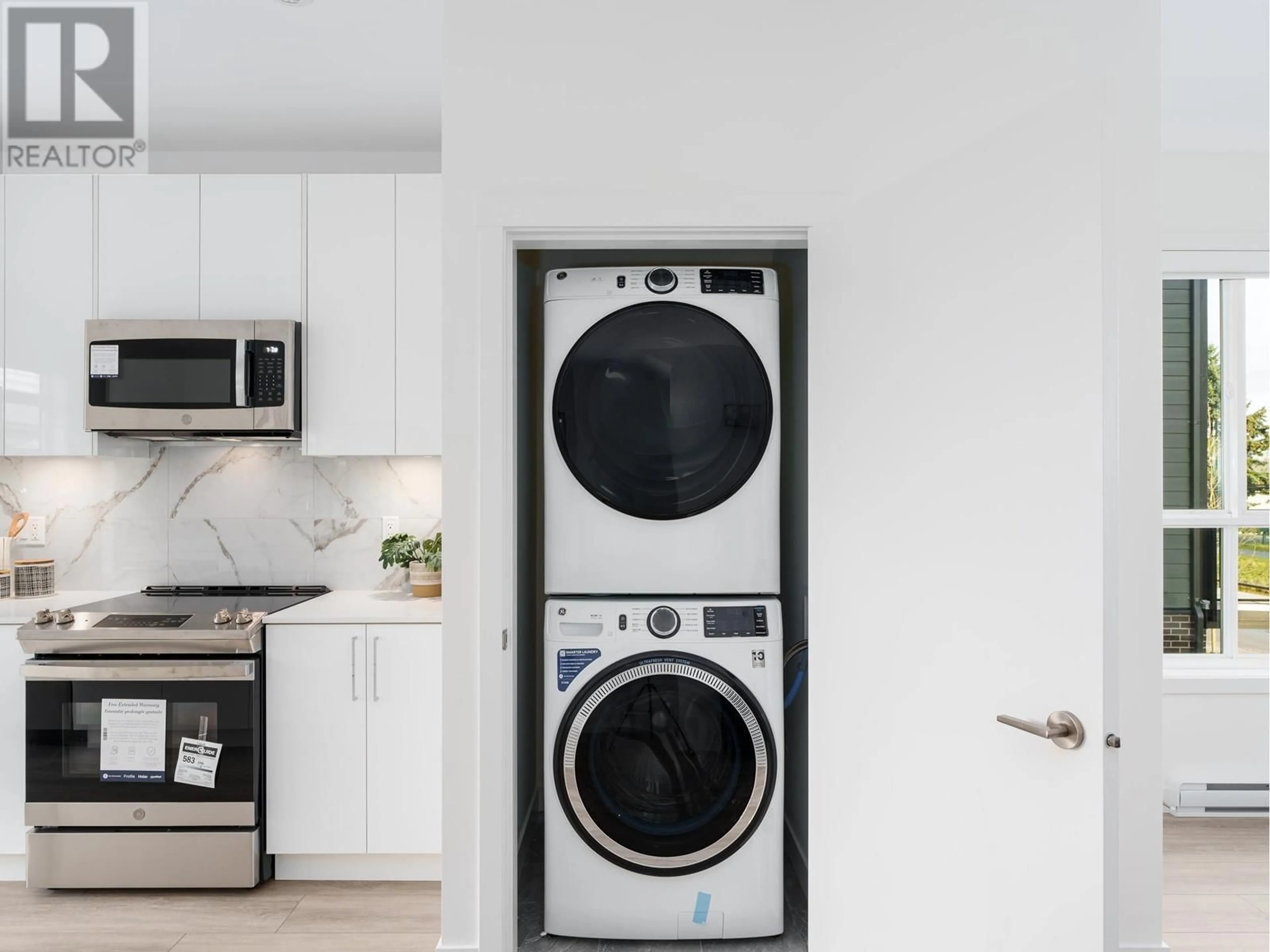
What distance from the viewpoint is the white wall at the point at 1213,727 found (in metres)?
3.06

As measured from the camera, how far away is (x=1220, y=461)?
3193mm

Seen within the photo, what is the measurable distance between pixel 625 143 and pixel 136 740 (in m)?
2.35

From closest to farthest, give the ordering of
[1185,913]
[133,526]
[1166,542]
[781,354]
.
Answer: [1185,913] < [781,354] < [133,526] < [1166,542]

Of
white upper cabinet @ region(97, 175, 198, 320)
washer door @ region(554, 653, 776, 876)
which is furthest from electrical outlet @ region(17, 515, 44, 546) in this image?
washer door @ region(554, 653, 776, 876)

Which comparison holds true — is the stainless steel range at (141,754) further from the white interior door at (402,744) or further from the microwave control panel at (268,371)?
the microwave control panel at (268,371)

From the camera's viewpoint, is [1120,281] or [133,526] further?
[133,526]

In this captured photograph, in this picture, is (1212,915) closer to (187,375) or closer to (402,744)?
(402,744)

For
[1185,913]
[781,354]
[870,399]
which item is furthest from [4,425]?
[1185,913]

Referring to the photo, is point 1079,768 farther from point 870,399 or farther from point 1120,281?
point 1120,281

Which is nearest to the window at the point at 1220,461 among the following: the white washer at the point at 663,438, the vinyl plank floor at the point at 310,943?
the white washer at the point at 663,438

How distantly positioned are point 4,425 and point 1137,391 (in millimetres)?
3621

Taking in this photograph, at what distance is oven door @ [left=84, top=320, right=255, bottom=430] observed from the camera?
2537 millimetres

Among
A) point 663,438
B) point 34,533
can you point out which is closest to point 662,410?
point 663,438

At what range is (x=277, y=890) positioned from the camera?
237cm
